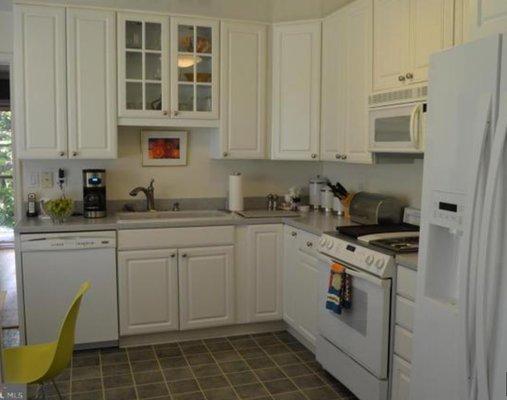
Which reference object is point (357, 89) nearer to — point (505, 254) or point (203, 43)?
point (203, 43)

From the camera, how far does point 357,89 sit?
3.55 meters

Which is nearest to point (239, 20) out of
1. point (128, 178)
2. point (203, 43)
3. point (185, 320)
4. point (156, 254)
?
point (203, 43)

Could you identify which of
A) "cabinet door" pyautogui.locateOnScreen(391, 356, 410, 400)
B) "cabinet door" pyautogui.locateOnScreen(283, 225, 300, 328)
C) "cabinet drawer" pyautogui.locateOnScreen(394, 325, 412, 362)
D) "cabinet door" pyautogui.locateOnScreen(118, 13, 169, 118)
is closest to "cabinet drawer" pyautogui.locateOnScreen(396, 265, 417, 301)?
"cabinet drawer" pyautogui.locateOnScreen(394, 325, 412, 362)

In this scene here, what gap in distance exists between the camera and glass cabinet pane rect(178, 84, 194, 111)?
404 centimetres

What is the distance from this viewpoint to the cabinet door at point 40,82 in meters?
3.63

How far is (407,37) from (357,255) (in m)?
Result: 1.27

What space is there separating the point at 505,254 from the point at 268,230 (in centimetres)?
236

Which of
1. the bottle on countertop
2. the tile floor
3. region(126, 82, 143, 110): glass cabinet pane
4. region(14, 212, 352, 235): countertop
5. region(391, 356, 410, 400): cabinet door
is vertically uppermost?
region(126, 82, 143, 110): glass cabinet pane

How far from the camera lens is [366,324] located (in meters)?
2.79

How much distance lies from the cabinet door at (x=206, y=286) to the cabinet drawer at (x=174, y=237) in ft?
0.17

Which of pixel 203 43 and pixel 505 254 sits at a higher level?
pixel 203 43

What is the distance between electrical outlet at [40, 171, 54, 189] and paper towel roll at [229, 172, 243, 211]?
1390mm

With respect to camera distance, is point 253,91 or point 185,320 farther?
point 253,91

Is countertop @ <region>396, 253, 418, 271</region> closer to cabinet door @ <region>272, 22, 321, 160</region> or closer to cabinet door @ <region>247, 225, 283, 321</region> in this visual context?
cabinet door @ <region>247, 225, 283, 321</region>
